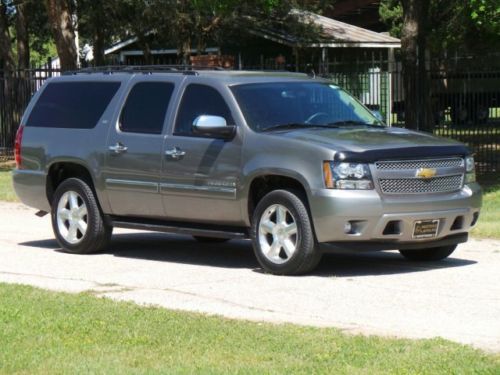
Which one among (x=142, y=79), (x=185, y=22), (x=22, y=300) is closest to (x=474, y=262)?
(x=142, y=79)

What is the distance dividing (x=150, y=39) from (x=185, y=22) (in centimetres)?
628

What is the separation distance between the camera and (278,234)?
1045 cm

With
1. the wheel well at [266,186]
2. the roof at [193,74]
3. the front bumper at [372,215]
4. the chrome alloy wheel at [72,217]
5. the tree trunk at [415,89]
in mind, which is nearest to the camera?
the front bumper at [372,215]

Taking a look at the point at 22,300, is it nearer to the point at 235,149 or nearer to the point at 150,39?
the point at 235,149

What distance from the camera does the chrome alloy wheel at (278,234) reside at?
10.4 metres

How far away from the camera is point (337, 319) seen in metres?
8.35

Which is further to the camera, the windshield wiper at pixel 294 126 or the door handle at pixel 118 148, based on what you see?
the door handle at pixel 118 148

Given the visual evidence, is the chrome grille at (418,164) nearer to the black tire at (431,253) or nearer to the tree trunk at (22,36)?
the black tire at (431,253)

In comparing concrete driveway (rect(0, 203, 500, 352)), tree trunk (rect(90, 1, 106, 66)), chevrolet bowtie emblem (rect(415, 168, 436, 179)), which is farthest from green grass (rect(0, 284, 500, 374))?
tree trunk (rect(90, 1, 106, 66))

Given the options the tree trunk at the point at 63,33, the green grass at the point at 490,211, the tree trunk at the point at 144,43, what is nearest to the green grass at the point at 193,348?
the green grass at the point at 490,211

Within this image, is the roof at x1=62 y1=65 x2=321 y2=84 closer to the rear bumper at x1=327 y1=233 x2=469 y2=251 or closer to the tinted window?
the tinted window

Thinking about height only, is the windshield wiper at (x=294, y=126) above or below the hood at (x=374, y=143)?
above

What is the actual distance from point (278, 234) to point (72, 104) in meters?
3.40

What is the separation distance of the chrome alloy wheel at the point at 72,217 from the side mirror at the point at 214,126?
206cm
